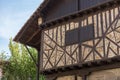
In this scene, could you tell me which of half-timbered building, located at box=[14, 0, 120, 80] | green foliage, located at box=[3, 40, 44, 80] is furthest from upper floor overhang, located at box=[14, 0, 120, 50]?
green foliage, located at box=[3, 40, 44, 80]

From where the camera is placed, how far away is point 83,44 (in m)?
15.0

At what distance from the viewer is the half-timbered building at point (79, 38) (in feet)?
46.0

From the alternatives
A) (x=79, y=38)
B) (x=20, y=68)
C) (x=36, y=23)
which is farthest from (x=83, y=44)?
(x=20, y=68)

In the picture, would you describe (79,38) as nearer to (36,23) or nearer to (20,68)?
(36,23)

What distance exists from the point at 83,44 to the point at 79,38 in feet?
1.66

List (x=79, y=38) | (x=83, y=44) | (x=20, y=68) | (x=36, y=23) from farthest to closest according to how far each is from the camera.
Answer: (x=20, y=68) → (x=36, y=23) → (x=79, y=38) → (x=83, y=44)

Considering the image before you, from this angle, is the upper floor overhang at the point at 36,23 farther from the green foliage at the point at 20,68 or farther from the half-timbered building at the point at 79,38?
the green foliage at the point at 20,68

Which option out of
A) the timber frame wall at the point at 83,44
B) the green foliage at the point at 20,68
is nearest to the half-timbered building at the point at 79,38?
the timber frame wall at the point at 83,44

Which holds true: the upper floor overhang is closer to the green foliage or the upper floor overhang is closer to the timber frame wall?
the timber frame wall

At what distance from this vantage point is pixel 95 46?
47.4ft

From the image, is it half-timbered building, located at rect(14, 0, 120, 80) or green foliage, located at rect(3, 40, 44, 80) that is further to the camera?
green foliage, located at rect(3, 40, 44, 80)

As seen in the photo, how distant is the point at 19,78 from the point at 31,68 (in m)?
1.45

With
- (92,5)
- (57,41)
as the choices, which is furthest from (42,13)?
(92,5)

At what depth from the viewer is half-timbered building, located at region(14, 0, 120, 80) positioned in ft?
46.0
